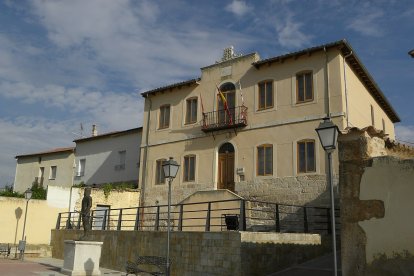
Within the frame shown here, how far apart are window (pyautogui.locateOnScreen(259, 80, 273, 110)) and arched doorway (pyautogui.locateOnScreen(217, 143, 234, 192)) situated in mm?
2574

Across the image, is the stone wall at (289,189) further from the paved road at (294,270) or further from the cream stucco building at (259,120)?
the paved road at (294,270)

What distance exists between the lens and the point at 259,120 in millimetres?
20469

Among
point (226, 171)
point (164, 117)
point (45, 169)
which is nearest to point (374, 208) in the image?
point (226, 171)

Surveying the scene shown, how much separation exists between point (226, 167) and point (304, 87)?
540cm

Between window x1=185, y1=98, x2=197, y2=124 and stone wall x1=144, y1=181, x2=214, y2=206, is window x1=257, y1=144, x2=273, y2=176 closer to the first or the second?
stone wall x1=144, y1=181, x2=214, y2=206

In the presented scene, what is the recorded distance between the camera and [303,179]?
18359 mm

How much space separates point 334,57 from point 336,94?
5.38ft

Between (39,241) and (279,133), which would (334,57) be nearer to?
(279,133)

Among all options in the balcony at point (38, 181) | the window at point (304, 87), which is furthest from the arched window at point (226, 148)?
the balcony at point (38, 181)

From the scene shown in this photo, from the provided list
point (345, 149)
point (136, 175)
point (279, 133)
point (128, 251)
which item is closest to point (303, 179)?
point (279, 133)

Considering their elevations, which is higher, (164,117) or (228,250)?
(164,117)

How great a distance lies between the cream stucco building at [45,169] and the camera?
32062 millimetres

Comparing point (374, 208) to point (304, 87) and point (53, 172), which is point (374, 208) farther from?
point (53, 172)

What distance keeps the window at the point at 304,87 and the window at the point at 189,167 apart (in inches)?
253
